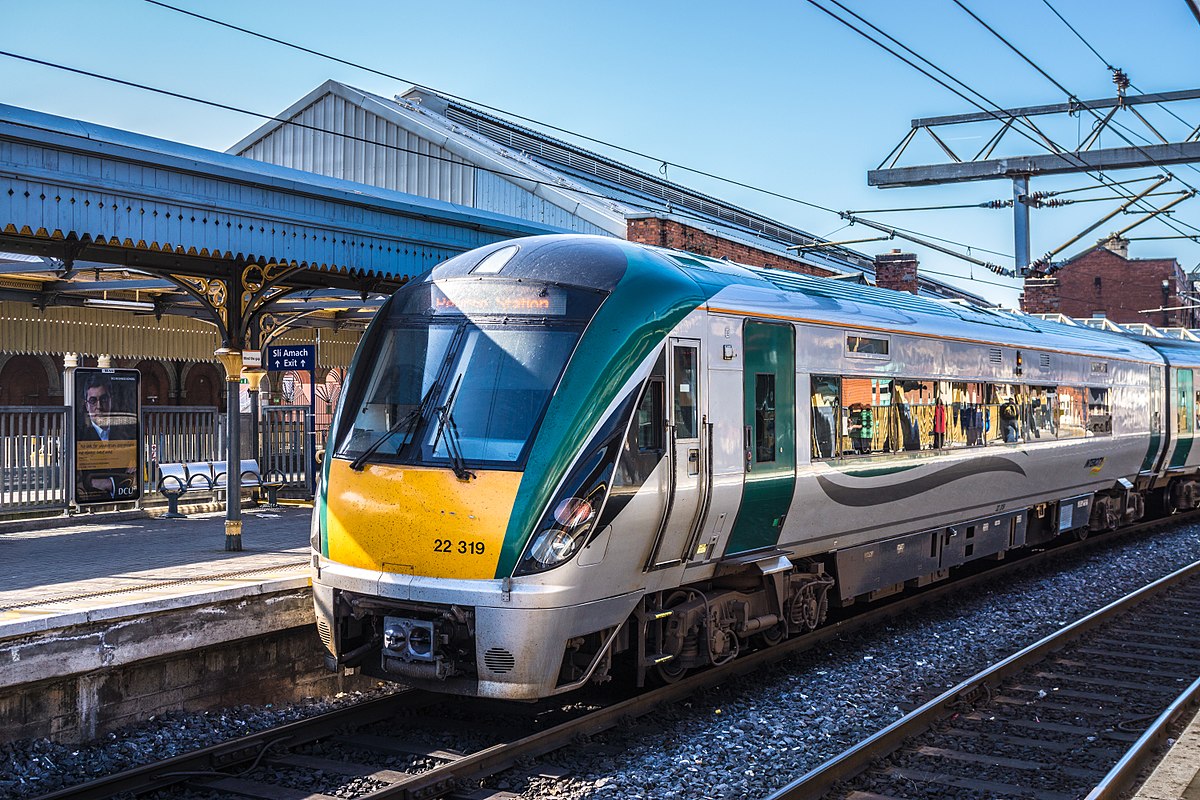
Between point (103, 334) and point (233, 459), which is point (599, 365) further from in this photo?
point (103, 334)

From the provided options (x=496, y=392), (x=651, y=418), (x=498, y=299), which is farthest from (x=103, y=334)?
(x=651, y=418)

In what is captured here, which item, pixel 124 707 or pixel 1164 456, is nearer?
pixel 124 707

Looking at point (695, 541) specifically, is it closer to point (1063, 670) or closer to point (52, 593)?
point (1063, 670)

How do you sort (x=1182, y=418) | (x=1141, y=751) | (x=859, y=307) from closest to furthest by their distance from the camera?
(x=1141, y=751)
(x=859, y=307)
(x=1182, y=418)

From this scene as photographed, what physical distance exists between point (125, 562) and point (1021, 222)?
44.7 ft

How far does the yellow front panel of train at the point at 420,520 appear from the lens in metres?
7.09

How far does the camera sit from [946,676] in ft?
31.1

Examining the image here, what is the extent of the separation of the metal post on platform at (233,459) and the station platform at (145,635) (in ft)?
0.71

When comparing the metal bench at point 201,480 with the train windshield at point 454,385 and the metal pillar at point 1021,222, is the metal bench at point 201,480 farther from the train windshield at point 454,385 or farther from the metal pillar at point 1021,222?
the metal pillar at point 1021,222

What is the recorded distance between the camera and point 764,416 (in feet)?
29.5

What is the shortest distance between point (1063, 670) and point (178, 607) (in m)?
6.96

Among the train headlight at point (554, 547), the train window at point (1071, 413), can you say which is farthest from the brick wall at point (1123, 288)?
the train headlight at point (554, 547)

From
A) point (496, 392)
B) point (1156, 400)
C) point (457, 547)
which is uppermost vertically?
point (1156, 400)

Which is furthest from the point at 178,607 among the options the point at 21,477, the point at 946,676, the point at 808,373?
the point at 21,477
